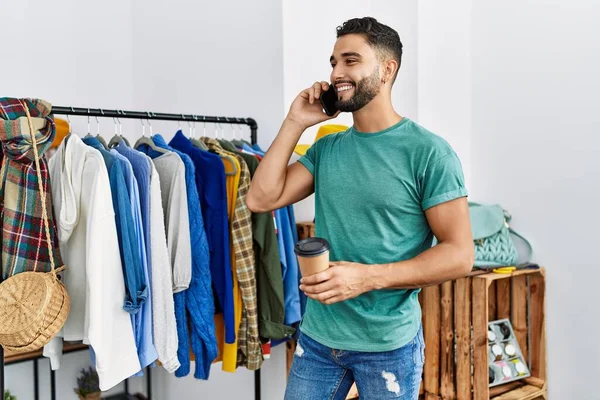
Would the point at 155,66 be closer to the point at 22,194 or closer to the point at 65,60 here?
the point at 65,60

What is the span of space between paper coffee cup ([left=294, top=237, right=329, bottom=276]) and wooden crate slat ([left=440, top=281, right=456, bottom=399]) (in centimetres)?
138

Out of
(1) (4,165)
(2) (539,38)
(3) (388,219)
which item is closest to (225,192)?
(1) (4,165)

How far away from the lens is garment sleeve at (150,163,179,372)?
1.92m

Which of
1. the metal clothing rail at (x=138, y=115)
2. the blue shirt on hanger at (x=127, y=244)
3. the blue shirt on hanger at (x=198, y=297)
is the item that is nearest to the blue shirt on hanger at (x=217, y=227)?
the blue shirt on hanger at (x=198, y=297)

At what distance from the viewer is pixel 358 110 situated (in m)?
1.41

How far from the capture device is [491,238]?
264 centimetres

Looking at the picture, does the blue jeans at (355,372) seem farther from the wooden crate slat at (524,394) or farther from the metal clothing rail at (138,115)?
the wooden crate slat at (524,394)

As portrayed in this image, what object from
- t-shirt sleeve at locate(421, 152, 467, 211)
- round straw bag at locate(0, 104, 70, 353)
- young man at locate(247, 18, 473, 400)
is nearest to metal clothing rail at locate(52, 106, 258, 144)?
round straw bag at locate(0, 104, 70, 353)

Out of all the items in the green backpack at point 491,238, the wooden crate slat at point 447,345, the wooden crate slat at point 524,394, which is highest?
the green backpack at point 491,238

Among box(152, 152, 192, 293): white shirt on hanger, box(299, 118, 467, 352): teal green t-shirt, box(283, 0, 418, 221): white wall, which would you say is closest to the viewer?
box(299, 118, 467, 352): teal green t-shirt

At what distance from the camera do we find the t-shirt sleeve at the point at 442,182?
1.29m

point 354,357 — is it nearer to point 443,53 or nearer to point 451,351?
point 451,351

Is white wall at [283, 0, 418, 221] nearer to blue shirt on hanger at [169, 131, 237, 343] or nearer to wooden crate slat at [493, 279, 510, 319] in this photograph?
blue shirt on hanger at [169, 131, 237, 343]

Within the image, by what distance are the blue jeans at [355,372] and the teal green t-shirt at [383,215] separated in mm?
32
